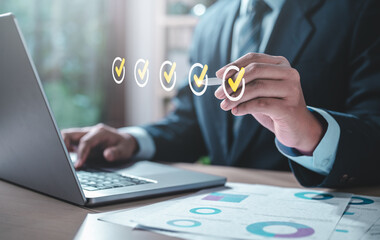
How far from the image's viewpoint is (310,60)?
0.81 metres

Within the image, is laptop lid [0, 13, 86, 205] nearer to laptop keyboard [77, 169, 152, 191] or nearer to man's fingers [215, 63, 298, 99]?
laptop keyboard [77, 169, 152, 191]

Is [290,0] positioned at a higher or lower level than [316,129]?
higher

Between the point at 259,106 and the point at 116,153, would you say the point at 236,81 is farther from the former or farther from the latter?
the point at 116,153

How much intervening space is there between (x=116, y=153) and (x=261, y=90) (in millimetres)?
458

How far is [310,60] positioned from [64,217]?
56cm

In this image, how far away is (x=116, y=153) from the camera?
35.8 inches

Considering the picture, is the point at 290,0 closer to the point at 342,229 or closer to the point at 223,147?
the point at 223,147

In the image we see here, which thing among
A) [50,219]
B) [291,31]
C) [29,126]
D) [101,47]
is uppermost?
[101,47]

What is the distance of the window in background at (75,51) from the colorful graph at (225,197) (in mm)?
2218

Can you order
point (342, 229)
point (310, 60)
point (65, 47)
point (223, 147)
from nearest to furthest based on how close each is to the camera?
point (342, 229), point (310, 60), point (223, 147), point (65, 47)

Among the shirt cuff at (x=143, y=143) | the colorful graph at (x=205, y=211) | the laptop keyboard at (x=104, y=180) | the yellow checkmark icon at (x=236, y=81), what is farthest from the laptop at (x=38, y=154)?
the shirt cuff at (x=143, y=143)

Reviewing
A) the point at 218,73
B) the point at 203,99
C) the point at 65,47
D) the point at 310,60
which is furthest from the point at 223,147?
the point at 65,47

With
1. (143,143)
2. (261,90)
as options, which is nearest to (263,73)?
(261,90)

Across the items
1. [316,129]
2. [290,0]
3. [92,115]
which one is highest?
[290,0]
